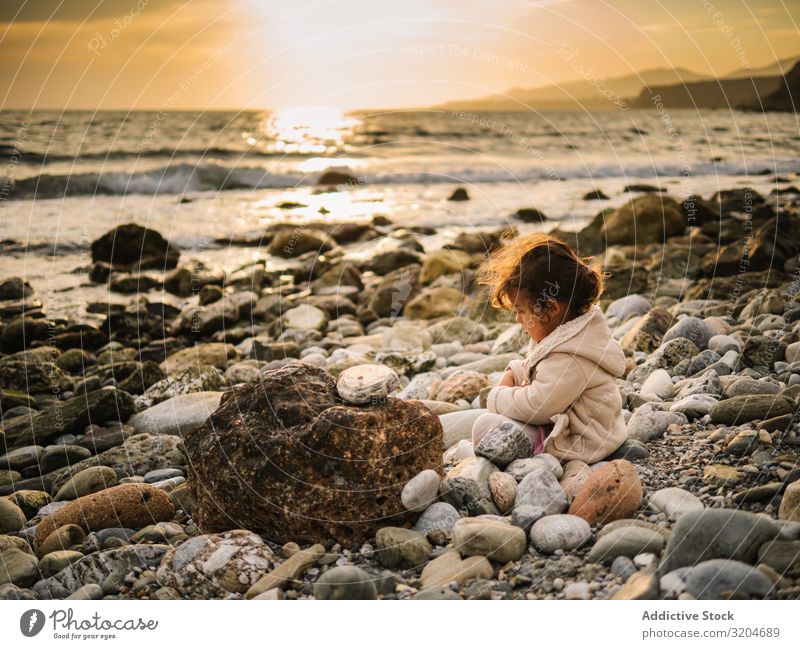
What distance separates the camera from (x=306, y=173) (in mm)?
19828

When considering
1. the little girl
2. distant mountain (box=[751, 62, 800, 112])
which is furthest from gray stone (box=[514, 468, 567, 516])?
distant mountain (box=[751, 62, 800, 112])

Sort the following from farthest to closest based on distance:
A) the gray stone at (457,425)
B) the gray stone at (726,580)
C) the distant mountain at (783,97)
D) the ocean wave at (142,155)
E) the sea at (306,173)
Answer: the distant mountain at (783,97)
the ocean wave at (142,155)
the sea at (306,173)
the gray stone at (457,425)
the gray stone at (726,580)

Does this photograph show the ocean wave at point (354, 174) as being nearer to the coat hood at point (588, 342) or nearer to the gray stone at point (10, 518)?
the gray stone at point (10, 518)

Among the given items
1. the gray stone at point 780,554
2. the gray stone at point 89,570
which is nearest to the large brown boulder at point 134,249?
the gray stone at point 89,570

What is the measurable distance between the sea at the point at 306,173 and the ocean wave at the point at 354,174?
2.3 inches

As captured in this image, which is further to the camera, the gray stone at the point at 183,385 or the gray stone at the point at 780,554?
the gray stone at the point at 183,385

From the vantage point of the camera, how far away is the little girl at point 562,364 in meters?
Answer: 4.04

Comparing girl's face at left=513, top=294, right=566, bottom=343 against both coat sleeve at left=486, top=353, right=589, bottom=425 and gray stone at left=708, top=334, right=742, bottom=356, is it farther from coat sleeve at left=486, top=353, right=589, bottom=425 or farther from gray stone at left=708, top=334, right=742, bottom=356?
gray stone at left=708, top=334, right=742, bottom=356

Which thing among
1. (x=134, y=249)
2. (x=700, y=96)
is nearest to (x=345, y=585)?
(x=134, y=249)

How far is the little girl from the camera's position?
4.04 meters

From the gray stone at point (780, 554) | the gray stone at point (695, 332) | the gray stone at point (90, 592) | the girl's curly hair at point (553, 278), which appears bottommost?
the gray stone at point (90, 592)

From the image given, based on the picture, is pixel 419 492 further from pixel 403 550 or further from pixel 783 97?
pixel 783 97
